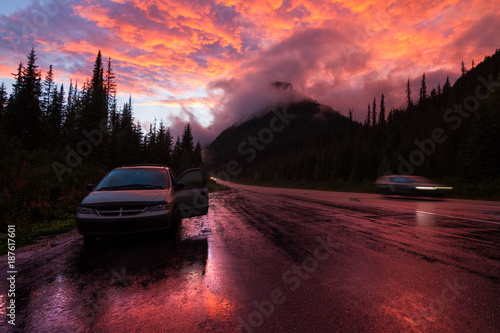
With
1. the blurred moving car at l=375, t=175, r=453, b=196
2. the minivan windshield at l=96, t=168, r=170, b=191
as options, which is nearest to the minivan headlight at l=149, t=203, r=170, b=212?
the minivan windshield at l=96, t=168, r=170, b=191

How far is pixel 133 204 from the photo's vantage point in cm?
499

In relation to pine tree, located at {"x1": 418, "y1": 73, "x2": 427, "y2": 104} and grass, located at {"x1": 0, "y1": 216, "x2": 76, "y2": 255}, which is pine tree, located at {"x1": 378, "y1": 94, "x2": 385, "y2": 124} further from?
grass, located at {"x1": 0, "y1": 216, "x2": 76, "y2": 255}

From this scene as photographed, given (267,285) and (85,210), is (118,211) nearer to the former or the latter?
(85,210)

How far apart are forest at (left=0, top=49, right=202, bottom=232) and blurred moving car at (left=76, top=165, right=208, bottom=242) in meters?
3.55

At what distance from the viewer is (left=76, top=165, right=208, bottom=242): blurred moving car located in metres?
4.80

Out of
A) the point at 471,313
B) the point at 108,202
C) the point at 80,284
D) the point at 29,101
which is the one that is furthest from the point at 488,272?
the point at 29,101

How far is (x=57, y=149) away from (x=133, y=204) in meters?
19.1

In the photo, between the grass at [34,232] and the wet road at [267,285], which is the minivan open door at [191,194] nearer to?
the wet road at [267,285]

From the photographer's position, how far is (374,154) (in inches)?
2571

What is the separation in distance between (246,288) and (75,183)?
551 inches

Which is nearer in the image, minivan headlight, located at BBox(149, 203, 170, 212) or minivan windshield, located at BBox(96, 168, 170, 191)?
minivan headlight, located at BBox(149, 203, 170, 212)

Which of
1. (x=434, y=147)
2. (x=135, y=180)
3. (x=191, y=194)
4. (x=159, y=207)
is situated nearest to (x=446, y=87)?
(x=434, y=147)

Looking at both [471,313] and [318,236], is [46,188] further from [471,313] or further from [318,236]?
[471,313]

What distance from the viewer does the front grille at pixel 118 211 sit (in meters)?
4.88
